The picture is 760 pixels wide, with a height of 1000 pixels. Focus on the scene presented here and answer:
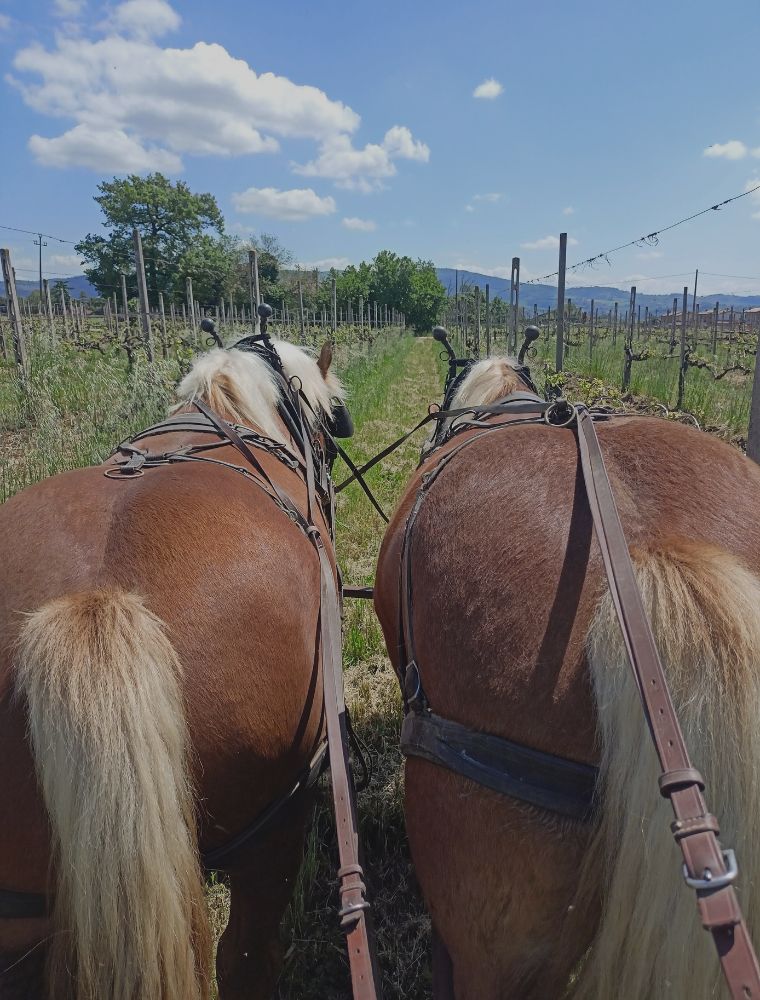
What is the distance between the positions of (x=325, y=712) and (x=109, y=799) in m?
0.49

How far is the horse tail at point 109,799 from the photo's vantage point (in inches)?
43.8

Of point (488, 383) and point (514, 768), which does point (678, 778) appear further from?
point (488, 383)

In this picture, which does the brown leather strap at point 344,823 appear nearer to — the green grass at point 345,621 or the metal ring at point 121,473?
the metal ring at point 121,473

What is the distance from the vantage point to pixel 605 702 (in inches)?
39.1

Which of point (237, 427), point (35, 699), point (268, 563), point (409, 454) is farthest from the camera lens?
point (409, 454)

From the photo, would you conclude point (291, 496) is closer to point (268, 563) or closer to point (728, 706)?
point (268, 563)

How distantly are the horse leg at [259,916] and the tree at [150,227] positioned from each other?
5378cm

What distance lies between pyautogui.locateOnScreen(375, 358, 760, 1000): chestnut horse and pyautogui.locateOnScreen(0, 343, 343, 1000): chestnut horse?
0.40m

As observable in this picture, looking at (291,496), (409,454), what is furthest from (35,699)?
(409,454)

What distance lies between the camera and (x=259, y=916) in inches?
64.3

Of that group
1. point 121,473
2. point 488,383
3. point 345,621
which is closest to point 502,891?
point 121,473

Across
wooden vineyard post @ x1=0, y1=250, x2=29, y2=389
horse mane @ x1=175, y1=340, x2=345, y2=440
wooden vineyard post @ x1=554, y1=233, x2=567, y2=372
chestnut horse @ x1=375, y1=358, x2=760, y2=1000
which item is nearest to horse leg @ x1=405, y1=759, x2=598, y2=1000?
chestnut horse @ x1=375, y1=358, x2=760, y2=1000

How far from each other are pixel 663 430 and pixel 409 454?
6.98 metres

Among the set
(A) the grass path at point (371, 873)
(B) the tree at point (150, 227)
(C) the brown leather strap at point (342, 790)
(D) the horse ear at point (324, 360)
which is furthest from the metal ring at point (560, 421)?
(B) the tree at point (150, 227)
